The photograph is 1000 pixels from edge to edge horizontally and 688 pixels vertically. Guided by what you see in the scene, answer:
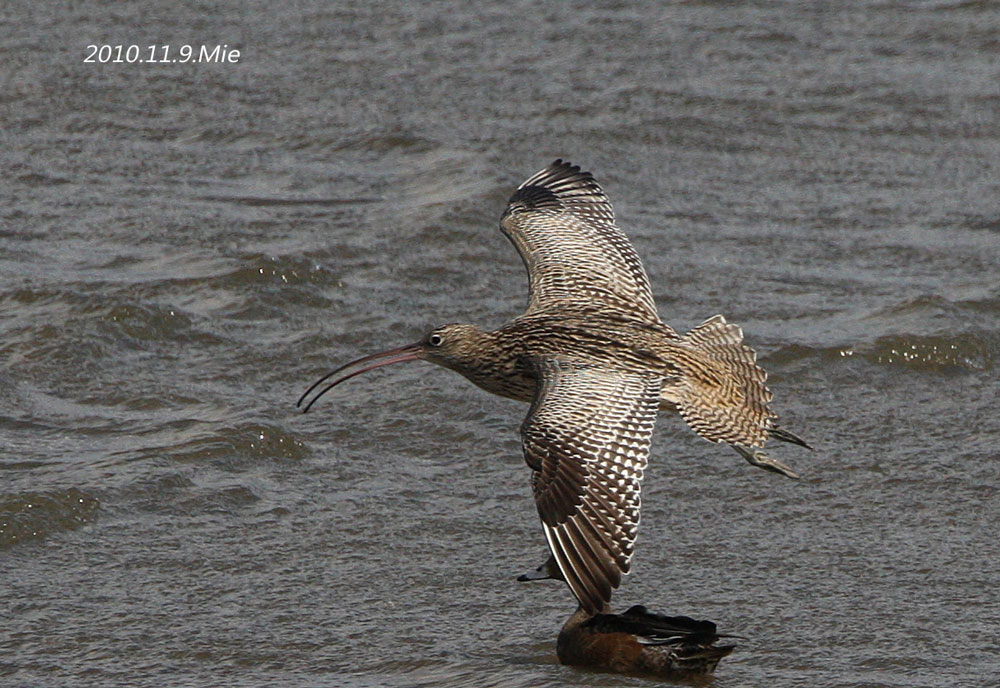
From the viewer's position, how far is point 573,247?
255 inches

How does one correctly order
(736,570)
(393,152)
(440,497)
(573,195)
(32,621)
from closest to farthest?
(32,621)
(736,570)
(440,497)
(573,195)
(393,152)

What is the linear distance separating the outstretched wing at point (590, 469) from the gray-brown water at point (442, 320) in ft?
1.37

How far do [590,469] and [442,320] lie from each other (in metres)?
2.65

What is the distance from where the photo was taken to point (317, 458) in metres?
6.18

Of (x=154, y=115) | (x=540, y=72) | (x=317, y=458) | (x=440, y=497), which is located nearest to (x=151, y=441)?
(x=317, y=458)

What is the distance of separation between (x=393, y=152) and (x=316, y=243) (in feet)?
3.90

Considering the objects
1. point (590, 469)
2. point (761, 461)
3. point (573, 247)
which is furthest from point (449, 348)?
point (590, 469)

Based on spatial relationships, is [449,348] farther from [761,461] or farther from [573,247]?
[761,461]

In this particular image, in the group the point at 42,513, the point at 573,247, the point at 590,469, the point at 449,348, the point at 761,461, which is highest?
the point at 573,247

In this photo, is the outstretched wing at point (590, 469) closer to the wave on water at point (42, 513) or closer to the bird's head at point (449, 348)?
the bird's head at point (449, 348)

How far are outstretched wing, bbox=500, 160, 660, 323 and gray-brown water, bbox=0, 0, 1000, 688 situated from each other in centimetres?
55

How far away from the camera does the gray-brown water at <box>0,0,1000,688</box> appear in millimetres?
5070

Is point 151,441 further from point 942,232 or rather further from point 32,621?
point 942,232

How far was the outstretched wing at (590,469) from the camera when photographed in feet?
14.6
